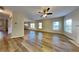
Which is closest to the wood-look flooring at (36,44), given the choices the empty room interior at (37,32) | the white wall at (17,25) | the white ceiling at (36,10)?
the empty room interior at (37,32)

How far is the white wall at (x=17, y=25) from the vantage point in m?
2.29

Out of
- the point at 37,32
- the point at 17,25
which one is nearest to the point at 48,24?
the point at 37,32

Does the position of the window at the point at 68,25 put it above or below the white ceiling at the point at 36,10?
below

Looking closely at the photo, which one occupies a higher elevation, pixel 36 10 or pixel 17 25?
pixel 36 10

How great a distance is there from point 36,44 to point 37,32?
293 mm

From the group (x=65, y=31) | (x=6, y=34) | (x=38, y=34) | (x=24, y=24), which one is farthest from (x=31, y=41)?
(x=65, y=31)

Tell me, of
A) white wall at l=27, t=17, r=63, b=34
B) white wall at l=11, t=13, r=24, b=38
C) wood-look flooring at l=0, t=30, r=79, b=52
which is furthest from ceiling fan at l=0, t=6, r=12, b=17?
white wall at l=27, t=17, r=63, b=34

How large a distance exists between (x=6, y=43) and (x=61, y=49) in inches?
42.4

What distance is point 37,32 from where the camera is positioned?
243 cm

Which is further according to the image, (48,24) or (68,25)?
(48,24)

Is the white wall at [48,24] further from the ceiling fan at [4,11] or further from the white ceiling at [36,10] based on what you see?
the ceiling fan at [4,11]

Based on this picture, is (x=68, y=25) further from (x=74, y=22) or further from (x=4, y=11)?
(x=4, y=11)
